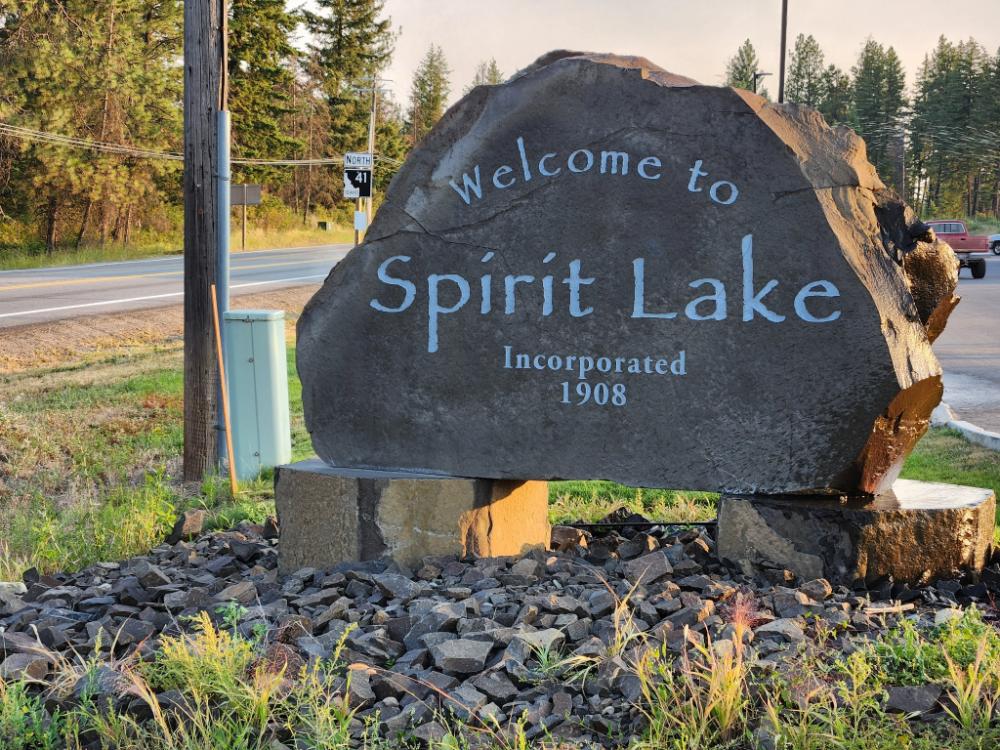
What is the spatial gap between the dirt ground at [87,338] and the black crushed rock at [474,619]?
27.3 ft

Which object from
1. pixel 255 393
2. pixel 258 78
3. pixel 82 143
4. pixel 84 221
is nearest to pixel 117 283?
pixel 82 143

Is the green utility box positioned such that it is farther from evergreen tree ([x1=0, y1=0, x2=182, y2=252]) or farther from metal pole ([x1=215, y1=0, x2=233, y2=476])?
evergreen tree ([x1=0, y1=0, x2=182, y2=252])

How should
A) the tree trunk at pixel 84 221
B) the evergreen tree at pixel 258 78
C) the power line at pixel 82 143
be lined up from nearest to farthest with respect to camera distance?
1. the power line at pixel 82 143
2. the tree trunk at pixel 84 221
3. the evergreen tree at pixel 258 78

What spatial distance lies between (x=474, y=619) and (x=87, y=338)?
11835 millimetres

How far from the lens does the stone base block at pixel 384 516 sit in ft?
15.5

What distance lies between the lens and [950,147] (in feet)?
276

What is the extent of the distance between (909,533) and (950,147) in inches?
3478

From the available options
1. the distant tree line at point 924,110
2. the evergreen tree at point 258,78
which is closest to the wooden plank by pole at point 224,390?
the evergreen tree at point 258,78

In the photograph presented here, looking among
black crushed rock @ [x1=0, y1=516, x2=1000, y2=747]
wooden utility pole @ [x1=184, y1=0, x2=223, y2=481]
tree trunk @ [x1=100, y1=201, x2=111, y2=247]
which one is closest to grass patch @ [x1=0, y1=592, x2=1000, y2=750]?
black crushed rock @ [x1=0, y1=516, x2=1000, y2=747]

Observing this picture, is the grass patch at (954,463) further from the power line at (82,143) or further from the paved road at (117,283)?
the power line at (82,143)

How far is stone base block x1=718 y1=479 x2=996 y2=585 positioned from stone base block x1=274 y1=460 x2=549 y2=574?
3.39ft

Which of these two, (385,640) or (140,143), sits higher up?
(140,143)

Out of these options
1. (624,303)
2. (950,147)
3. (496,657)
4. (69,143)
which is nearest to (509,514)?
(624,303)

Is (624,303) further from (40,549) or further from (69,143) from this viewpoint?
(69,143)
